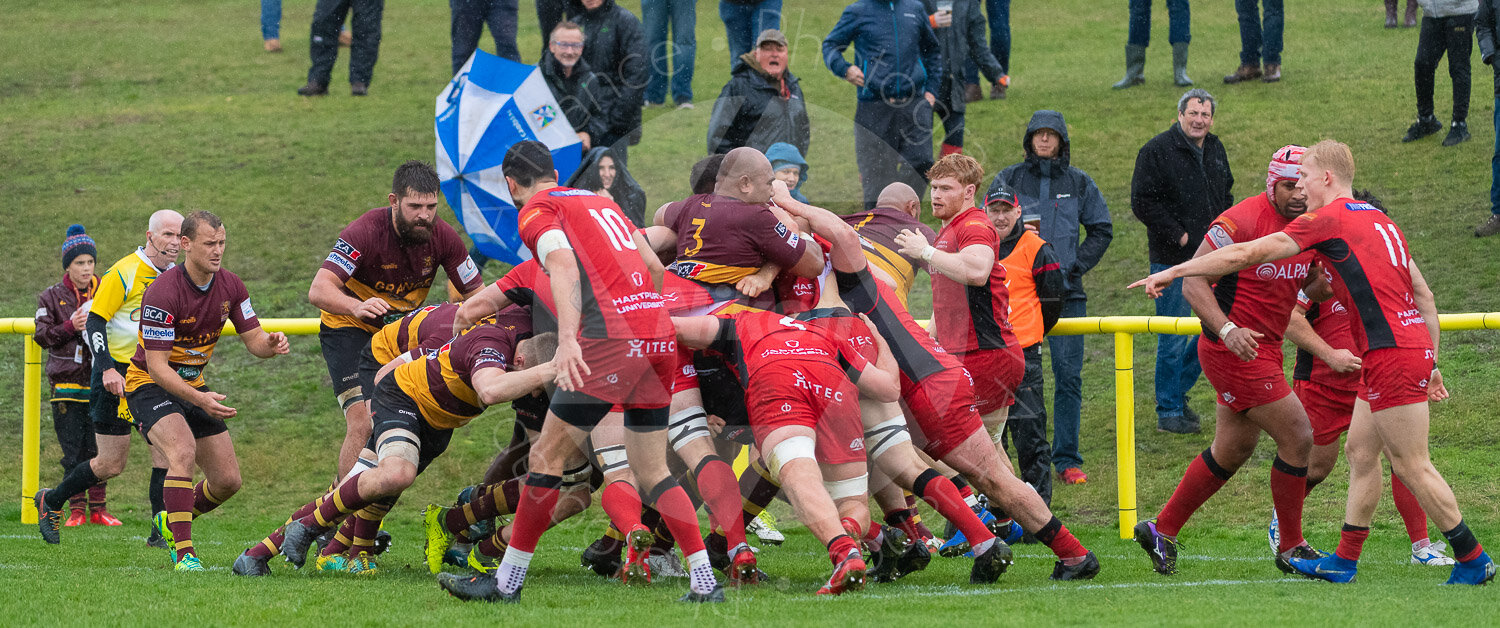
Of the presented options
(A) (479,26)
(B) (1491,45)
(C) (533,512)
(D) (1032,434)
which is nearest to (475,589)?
(C) (533,512)

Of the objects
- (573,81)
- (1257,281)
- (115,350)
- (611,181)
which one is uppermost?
(573,81)

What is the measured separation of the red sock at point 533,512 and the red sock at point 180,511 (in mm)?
2401

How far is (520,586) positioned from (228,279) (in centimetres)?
326

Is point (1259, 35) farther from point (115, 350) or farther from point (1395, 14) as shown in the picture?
point (115, 350)

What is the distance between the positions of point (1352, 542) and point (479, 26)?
10.6 metres

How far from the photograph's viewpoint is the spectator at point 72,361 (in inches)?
380

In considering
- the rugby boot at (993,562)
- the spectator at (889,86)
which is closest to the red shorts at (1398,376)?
the rugby boot at (993,562)

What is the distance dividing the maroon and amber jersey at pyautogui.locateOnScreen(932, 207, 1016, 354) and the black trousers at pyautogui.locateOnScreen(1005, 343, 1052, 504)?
0.73 meters

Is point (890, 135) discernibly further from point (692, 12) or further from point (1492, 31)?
point (1492, 31)

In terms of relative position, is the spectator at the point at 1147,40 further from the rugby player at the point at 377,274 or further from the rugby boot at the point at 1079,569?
the rugby boot at the point at 1079,569

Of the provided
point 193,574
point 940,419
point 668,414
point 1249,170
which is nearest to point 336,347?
point 193,574

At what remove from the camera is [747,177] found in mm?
6984

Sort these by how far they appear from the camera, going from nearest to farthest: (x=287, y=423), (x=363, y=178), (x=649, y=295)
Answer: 1. (x=649, y=295)
2. (x=287, y=423)
3. (x=363, y=178)

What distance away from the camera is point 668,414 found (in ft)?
21.6
